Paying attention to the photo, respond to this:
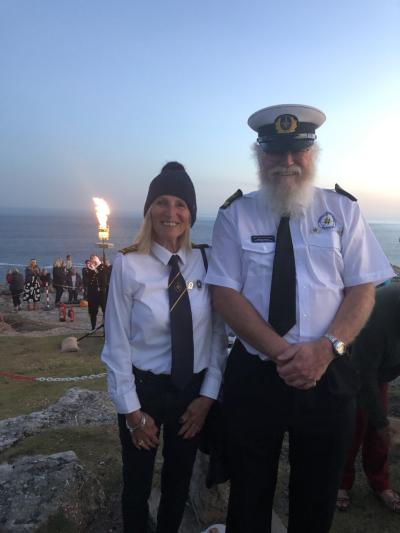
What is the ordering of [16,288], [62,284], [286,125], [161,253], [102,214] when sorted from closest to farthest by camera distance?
[286,125] → [161,253] → [102,214] → [16,288] → [62,284]

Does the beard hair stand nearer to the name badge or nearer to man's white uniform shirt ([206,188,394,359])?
man's white uniform shirt ([206,188,394,359])

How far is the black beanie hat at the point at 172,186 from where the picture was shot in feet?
8.45

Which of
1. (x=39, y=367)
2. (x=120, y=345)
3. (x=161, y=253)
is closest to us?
(x=120, y=345)

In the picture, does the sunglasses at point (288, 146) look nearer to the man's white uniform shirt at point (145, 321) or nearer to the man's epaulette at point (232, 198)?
the man's epaulette at point (232, 198)

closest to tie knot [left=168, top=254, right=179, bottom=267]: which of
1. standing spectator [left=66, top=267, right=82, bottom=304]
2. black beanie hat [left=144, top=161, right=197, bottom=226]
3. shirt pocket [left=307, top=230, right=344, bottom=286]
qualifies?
black beanie hat [left=144, top=161, right=197, bottom=226]

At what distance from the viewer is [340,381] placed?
2.19 meters

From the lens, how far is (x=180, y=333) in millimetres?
2463

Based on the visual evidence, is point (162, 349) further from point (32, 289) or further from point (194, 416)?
point (32, 289)

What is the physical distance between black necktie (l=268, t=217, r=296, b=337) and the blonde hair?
0.67 meters

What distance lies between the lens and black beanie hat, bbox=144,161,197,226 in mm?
2574

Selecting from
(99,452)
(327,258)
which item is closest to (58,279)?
(99,452)

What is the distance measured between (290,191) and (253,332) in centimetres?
82

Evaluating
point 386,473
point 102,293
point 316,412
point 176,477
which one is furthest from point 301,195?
point 102,293

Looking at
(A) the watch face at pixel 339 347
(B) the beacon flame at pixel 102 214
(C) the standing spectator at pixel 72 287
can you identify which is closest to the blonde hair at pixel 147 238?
(A) the watch face at pixel 339 347
